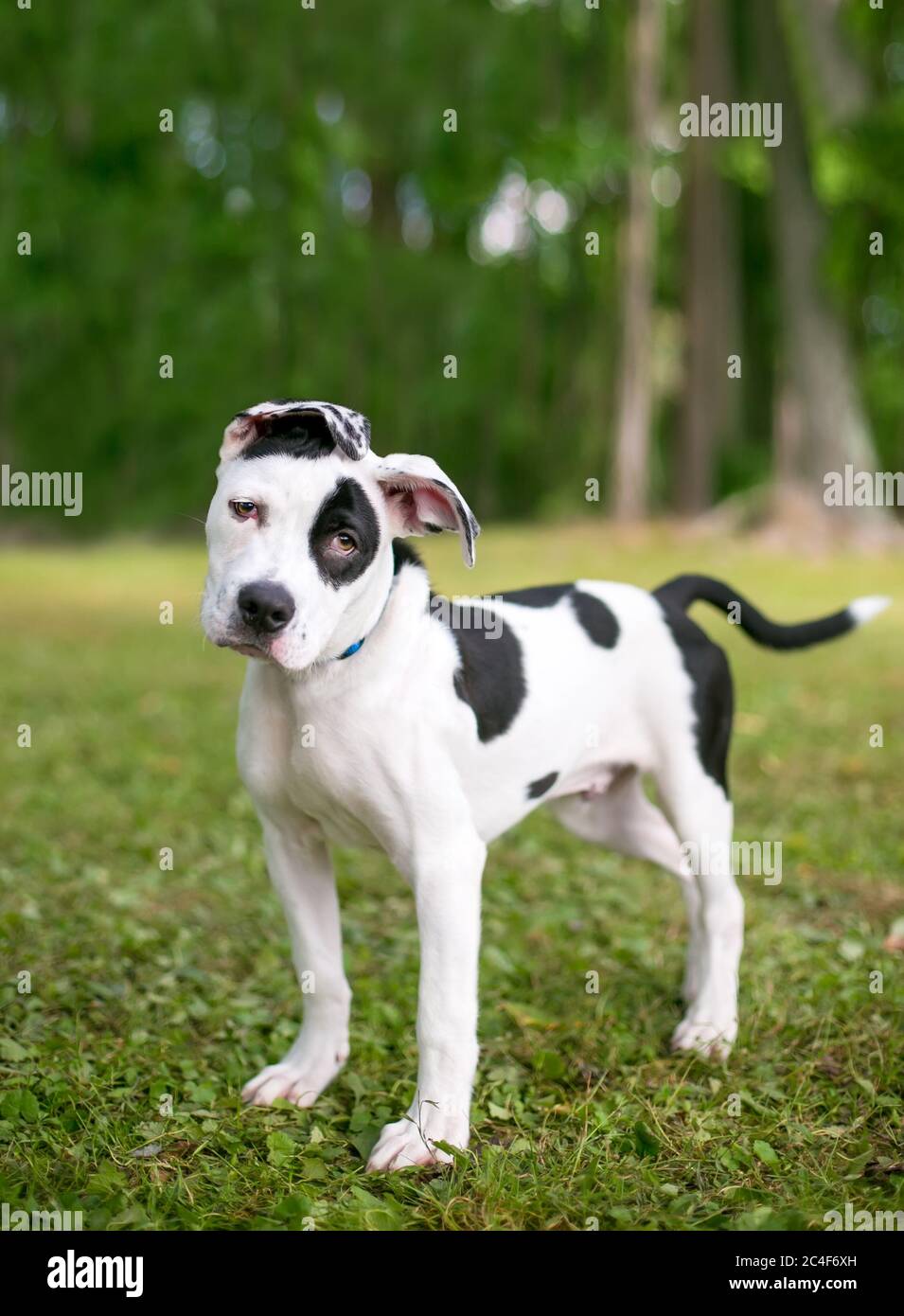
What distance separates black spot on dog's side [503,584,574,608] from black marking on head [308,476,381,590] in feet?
2.88

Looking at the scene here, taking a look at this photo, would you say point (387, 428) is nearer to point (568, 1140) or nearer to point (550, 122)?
point (550, 122)

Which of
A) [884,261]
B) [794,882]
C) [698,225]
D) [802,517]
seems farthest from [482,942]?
[698,225]

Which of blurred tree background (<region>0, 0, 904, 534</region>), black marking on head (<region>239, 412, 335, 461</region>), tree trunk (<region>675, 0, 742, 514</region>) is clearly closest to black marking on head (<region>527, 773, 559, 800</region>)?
black marking on head (<region>239, 412, 335, 461</region>)

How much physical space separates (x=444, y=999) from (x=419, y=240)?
26.9 metres

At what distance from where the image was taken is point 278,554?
10.0ft

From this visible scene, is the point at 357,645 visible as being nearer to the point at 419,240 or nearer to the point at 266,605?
the point at 266,605

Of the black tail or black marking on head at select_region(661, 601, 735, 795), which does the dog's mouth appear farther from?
the black tail

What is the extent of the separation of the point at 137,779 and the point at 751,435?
73.6 ft

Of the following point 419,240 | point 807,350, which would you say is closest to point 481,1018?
point 807,350

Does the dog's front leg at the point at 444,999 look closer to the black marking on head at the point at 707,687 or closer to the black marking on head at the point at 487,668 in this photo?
the black marking on head at the point at 487,668

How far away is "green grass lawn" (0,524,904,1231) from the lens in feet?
10.5

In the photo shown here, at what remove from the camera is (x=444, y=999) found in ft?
11.0

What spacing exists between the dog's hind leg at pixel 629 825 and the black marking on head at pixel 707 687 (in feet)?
1.02

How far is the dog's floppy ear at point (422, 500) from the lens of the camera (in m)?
3.23
